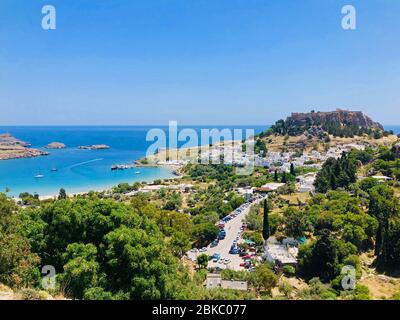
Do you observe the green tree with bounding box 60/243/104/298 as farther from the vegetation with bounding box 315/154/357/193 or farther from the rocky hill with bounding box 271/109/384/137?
the rocky hill with bounding box 271/109/384/137

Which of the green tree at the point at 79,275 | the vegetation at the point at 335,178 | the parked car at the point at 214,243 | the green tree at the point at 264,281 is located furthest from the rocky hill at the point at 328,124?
the green tree at the point at 79,275

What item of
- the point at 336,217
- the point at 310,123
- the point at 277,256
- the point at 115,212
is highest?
the point at 310,123

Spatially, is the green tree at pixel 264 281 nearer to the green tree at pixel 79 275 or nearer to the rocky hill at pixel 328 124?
the green tree at pixel 79 275

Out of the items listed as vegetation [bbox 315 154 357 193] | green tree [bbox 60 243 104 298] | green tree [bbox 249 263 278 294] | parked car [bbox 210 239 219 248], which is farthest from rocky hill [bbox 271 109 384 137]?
green tree [bbox 60 243 104 298]

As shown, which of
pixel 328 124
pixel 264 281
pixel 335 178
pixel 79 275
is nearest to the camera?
pixel 79 275

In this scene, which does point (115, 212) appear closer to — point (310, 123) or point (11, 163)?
point (11, 163)

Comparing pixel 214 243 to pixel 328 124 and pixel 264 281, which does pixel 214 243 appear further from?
pixel 328 124

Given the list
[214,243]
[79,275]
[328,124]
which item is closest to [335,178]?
[214,243]
